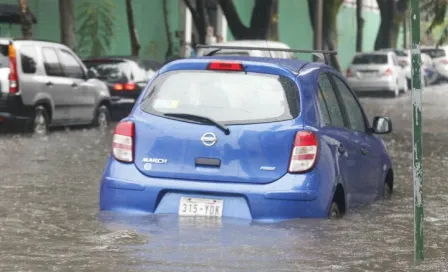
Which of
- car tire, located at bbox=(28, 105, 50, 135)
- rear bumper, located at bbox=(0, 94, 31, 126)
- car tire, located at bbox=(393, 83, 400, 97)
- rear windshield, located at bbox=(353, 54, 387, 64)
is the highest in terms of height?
rear bumper, located at bbox=(0, 94, 31, 126)

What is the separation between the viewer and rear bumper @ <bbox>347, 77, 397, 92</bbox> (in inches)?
1684

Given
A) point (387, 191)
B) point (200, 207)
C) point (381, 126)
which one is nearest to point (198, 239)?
point (200, 207)

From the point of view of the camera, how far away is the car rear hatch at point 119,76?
25641mm

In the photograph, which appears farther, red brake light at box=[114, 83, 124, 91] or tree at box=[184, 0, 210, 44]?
tree at box=[184, 0, 210, 44]

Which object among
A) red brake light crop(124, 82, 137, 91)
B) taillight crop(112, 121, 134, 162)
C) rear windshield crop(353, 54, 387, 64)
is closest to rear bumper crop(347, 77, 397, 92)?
rear windshield crop(353, 54, 387, 64)

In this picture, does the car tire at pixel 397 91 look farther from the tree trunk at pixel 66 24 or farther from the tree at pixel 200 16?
the tree trunk at pixel 66 24

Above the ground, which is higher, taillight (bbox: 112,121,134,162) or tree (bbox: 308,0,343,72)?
taillight (bbox: 112,121,134,162)

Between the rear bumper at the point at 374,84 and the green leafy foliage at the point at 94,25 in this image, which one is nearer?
the green leafy foliage at the point at 94,25

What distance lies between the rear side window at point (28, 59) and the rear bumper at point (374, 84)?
23.2 m

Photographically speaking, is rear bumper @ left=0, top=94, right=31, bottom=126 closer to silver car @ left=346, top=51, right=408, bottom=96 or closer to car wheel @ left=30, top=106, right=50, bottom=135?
car wheel @ left=30, top=106, right=50, bottom=135

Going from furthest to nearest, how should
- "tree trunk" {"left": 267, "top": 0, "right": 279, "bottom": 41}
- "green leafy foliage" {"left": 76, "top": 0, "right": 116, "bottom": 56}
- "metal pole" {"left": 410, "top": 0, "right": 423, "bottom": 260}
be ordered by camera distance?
"tree trunk" {"left": 267, "top": 0, "right": 279, "bottom": 41}, "green leafy foliage" {"left": 76, "top": 0, "right": 116, "bottom": 56}, "metal pole" {"left": 410, "top": 0, "right": 423, "bottom": 260}

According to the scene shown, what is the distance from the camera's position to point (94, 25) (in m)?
36.8

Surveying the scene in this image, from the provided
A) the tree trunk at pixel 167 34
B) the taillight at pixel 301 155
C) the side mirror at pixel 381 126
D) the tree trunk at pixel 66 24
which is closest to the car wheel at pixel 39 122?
the tree trunk at pixel 66 24

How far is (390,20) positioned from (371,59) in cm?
1502
